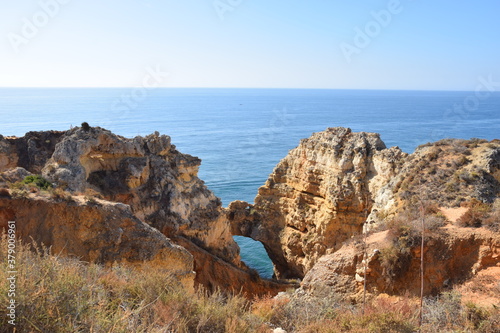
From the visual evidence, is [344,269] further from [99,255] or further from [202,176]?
[202,176]

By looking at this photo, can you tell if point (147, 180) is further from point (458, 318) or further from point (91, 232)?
point (458, 318)

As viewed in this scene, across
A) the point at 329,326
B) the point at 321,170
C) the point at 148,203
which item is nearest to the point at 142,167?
the point at 148,203

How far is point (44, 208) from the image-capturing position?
13.4m

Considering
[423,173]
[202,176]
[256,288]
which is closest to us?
[423,173]

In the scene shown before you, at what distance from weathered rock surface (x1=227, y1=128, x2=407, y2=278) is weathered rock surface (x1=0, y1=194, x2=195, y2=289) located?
44.1ft

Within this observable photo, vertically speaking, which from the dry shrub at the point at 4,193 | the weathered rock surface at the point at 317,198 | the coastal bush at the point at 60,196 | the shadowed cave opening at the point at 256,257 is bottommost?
the shadowed cave opening at the point at 256,257

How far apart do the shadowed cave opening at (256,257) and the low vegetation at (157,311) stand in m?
22.7

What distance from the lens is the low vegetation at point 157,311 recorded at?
561 centimetres

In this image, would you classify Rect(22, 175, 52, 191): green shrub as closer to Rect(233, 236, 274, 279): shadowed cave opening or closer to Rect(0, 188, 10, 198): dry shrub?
Rect(0, 188, 10, 198): dry shrub

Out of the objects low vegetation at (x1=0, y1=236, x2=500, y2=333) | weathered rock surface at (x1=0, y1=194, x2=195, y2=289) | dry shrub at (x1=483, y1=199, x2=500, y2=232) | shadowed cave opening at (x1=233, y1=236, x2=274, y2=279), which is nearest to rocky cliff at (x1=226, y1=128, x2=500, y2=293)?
dry shrub at (x1=483, y1=199, x2=500, y2=232)

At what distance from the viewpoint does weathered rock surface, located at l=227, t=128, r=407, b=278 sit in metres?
26.0

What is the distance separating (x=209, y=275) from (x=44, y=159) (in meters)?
13.7

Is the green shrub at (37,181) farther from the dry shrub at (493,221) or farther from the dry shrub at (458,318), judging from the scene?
the dry shrub at (493,221)

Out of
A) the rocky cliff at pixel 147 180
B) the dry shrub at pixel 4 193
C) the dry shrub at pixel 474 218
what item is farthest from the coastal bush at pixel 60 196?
the dry shrub at pixel 474 218
